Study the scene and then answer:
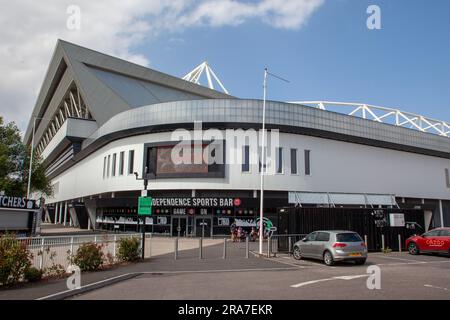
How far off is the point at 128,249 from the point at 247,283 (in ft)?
25.0

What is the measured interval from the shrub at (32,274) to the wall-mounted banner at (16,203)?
12.4 metres

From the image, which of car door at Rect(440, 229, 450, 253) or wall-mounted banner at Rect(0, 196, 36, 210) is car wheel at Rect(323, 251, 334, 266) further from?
wall-mounted banner at Rect(0, 196, 36, 210)

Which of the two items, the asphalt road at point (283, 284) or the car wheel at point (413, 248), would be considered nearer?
the asphalt road at point (283, 284)

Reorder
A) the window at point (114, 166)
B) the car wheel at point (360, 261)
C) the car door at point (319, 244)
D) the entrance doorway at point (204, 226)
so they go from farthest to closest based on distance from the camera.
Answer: the window at point (114, 166)
the entrance doorway at point (204, 226)
the car door at point (319, 244)
the car wheel at point (360, 261)

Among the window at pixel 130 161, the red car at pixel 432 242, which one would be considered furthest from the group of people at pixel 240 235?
the red car at pixel 432 242

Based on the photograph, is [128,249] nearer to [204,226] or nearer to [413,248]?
[413,248]

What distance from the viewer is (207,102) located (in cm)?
3756

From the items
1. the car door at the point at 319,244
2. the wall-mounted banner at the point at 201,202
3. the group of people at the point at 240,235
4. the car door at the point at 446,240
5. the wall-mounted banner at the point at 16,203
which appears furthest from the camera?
the wall-mounted banner at the point at 201,202

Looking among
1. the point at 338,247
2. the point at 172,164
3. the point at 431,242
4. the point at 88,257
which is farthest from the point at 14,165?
the point at 431,242

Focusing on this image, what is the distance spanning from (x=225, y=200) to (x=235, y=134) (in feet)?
21.5

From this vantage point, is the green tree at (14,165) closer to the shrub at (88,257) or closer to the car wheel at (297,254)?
the shrub at (88,257)

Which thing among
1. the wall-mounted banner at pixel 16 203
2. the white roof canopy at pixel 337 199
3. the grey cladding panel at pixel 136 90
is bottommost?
the wall-mounted banner at pixel 16 203

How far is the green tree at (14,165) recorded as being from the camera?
113ft
